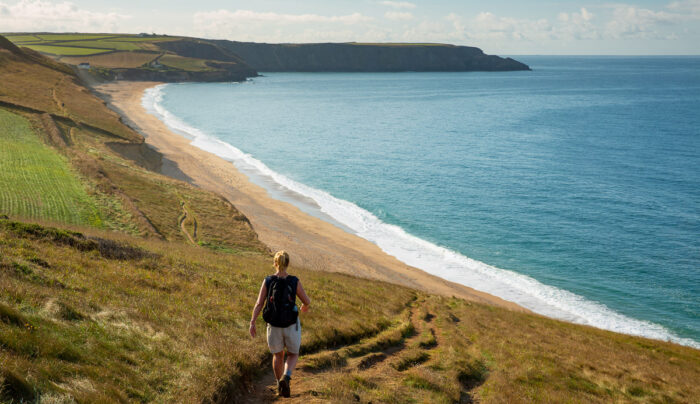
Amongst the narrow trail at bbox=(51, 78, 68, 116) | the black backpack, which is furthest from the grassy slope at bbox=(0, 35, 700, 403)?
the narrow trail at bbox=(51, 78, 68, 116)

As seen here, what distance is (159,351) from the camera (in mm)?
10023

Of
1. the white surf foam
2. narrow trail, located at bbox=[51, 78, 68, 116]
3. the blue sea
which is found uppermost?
narrow trail, located at bbox=[51, 78, 68, 116]

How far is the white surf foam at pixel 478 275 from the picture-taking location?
92.5ft

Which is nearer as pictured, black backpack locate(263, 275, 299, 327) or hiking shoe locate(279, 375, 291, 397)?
black backpack locate(263, 275, 299, 327)

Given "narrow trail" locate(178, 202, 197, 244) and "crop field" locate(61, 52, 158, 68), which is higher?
"crop field" locate(61, 52, 158, 68)

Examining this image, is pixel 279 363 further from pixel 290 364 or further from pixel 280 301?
pixel 280 301

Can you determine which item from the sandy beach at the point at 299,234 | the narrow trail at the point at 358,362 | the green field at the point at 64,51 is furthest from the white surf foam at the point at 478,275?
the green field at the point at 64,51

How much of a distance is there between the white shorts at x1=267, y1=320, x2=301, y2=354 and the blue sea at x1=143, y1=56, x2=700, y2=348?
23845 mm

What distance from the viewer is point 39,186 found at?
30234 mm

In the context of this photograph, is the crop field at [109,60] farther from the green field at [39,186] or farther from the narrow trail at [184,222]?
the narrow trail at [184,222]

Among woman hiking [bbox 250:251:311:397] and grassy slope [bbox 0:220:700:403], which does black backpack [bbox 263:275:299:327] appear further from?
grassy slope [bbox 0:220:700:403]

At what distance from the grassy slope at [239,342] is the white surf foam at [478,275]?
18.8ft

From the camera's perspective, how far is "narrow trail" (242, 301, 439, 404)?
9.62 meters

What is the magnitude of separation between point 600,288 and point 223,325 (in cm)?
2812
